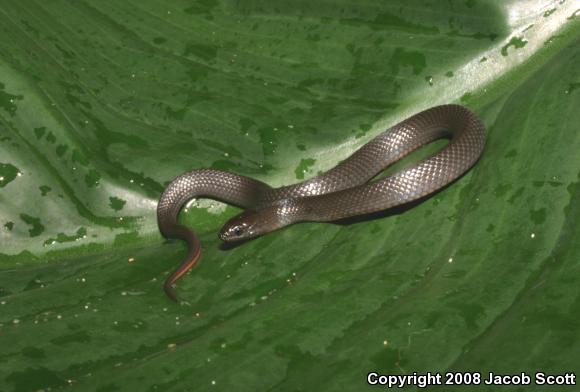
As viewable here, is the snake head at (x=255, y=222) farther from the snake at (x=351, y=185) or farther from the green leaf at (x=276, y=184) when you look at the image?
→ the green leaf at (x=276, y=184)

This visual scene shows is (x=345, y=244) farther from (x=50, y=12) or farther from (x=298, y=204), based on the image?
(x=50, y=12)

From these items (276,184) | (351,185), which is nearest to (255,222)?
(276,184)
